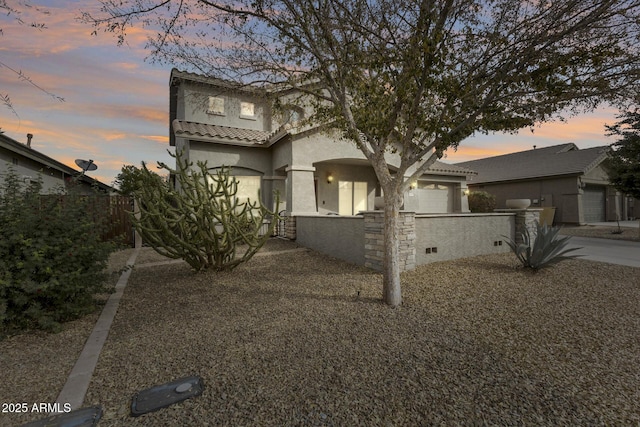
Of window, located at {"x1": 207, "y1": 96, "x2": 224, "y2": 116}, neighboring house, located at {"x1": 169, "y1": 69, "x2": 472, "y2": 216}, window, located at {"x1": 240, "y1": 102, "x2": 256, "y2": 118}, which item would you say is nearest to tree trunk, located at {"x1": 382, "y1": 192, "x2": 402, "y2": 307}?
neighboring house, located at {"x1": 169, "y1": 69, "x2": 472, "y2": 216}

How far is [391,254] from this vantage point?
457 centimetres

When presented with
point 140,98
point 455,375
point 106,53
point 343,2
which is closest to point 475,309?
point 455,375

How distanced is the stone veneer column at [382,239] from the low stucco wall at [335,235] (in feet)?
1.53

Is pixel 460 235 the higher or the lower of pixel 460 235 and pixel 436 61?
the lower

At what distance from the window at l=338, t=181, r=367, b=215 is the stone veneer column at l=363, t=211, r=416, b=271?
272 inches

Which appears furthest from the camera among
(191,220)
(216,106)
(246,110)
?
(246,110)

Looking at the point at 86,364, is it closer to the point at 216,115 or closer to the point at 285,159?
the point at 285,159

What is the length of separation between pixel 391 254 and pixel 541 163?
72.2 feet

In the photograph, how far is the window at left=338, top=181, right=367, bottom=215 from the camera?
44.9 ft

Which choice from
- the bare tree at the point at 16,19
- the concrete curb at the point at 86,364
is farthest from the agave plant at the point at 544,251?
the bare tree at the point at 16,19

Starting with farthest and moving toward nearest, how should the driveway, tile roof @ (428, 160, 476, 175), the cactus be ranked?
tile roof @ (428, 160, 476, 175), the driveway, the cactus

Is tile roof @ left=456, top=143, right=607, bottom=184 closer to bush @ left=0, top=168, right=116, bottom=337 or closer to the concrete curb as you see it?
the concrete curb

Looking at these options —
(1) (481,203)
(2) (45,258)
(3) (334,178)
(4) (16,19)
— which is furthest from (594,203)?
(4) (16,19)

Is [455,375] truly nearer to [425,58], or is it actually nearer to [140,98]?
[425,58]
